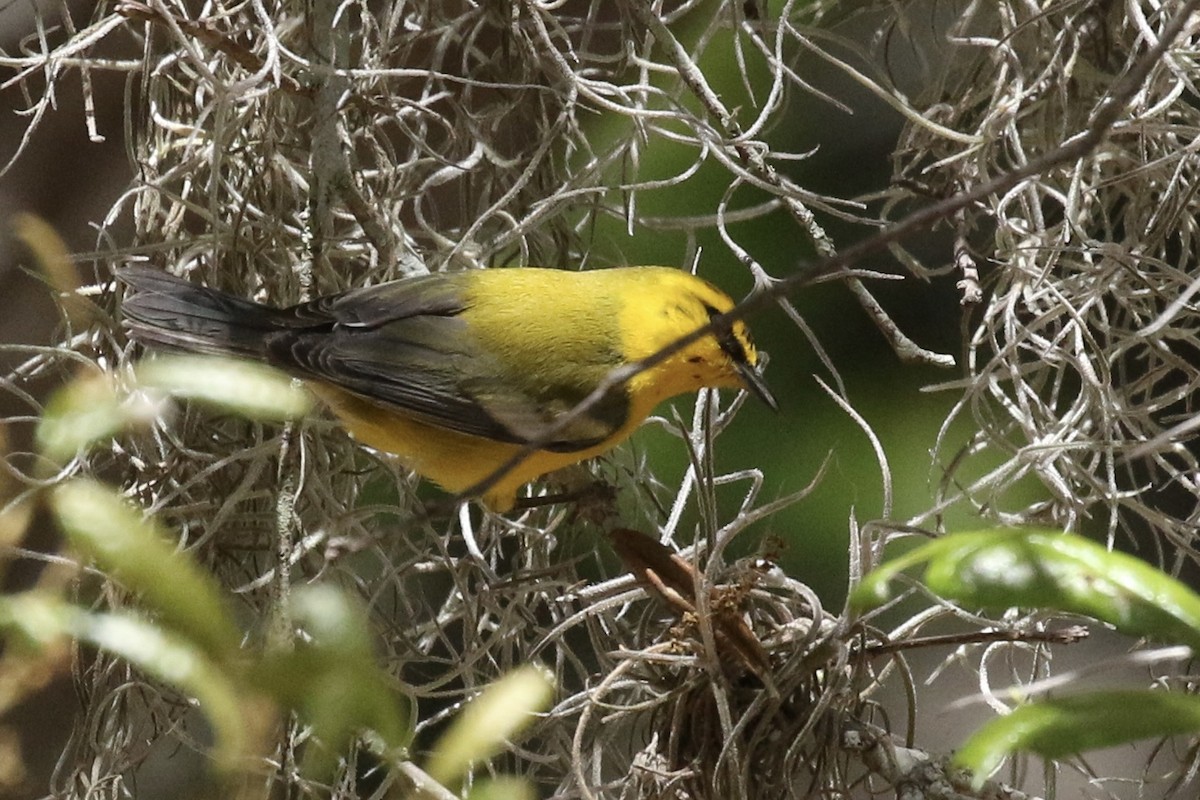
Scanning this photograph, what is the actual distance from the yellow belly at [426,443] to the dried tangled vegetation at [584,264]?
0.15ft

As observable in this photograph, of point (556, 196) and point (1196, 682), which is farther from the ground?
point (556, 196)

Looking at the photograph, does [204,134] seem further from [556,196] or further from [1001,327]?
[1001,327]

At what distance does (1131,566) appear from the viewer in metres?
0.74

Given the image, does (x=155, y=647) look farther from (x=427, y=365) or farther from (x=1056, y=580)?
(x=427, y=365)

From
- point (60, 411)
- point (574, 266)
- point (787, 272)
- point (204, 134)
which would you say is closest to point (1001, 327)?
point (787, 272)

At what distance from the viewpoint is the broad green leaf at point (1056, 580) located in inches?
27.7

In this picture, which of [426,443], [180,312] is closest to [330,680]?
[180,312]

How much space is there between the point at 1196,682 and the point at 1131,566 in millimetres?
734

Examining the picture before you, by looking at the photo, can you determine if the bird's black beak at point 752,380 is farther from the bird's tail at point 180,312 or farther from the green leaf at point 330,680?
the green leaf at point 330,680

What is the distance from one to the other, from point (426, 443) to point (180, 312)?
0.39 metres

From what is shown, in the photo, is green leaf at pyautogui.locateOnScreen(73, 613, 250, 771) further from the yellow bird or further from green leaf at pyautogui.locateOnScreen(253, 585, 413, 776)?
the yellow bird

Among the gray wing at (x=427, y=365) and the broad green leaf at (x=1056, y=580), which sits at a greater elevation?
the broad green leaf at (x=1056, y=580)

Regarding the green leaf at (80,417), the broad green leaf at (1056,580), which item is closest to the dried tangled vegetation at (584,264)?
the broad green leaf at (1056,580)

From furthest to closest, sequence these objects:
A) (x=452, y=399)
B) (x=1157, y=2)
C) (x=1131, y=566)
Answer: (x=452, y=399) → (x=1157, y=2) → (x=1131, y=566)
